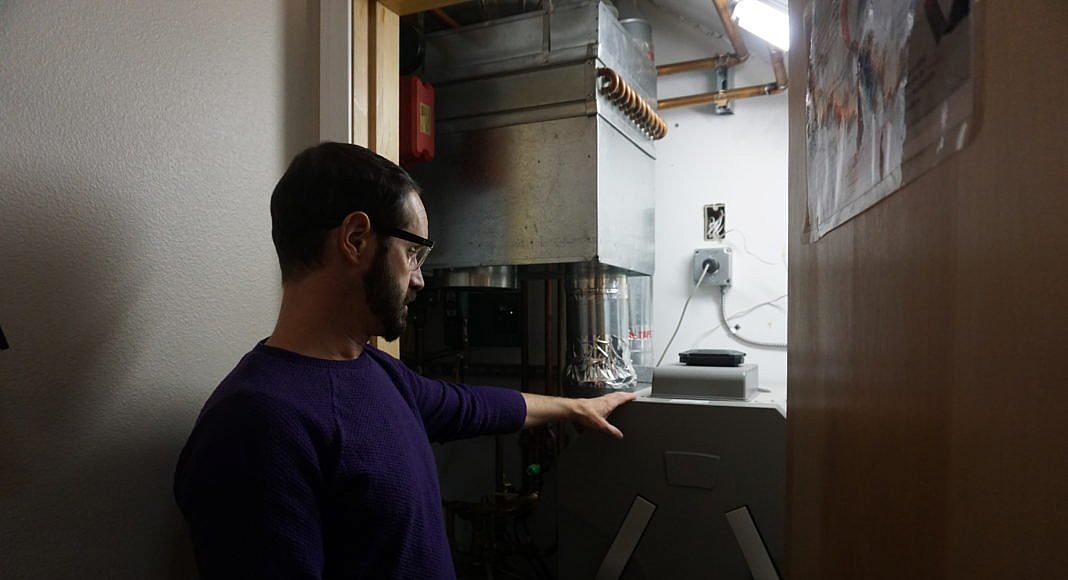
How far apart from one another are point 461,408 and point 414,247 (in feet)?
1.31

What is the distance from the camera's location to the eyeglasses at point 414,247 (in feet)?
3.23

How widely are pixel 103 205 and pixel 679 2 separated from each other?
2.00 metres

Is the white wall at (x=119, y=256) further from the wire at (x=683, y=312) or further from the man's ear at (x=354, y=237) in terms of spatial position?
the wire at (x=683, y=312)

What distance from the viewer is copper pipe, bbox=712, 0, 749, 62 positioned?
181 cm

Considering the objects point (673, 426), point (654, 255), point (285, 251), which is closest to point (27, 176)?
point (285, 251)

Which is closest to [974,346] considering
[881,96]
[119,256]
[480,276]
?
[881,96]

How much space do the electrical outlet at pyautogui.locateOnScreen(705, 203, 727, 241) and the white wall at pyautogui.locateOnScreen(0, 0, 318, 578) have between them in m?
1.66

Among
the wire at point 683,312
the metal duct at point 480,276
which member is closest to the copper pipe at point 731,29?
the wire at point 683,312

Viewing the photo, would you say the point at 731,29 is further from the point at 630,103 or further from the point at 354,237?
the point at 354,237

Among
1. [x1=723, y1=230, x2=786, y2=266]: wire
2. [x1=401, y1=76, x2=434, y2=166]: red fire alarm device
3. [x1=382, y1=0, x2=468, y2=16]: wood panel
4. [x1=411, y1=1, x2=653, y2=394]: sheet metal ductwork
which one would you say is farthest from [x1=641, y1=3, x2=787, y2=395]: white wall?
[x1=382, y1=0, x2=468, y2=16]: wood panel

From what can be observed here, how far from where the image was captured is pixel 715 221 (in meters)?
2.29

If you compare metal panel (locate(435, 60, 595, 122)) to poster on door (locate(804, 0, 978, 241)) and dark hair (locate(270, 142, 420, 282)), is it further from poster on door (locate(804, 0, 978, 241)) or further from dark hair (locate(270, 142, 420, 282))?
poster on door (locate(804, 0, 978, 241))

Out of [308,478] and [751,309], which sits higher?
[751,309]

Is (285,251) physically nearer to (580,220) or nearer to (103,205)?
(103,205)
